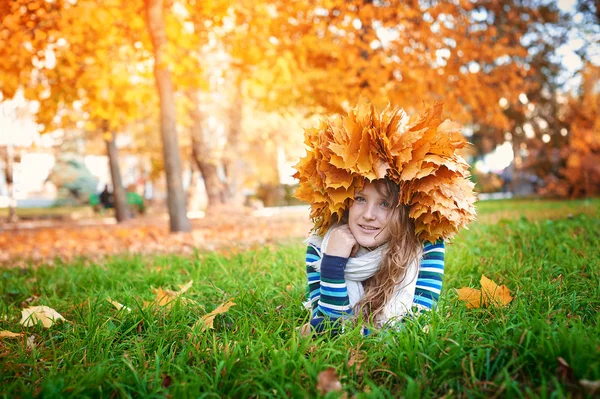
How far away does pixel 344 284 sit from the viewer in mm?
2084

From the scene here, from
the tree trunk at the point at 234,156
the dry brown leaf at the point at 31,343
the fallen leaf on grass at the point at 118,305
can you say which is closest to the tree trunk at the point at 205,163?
the tree trunk at the point at 234,156

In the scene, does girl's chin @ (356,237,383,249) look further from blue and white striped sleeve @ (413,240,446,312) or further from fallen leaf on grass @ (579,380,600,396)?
fallen leaf on grass @ (579,380,600,396)

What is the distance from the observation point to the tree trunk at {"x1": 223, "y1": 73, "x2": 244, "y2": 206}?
1512 cm

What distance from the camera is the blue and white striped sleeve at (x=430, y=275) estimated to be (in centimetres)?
210

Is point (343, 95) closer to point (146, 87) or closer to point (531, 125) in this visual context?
point (146, 87)

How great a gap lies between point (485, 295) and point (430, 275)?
46 cm

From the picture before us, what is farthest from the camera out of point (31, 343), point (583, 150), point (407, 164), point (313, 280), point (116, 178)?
point (583, 150)

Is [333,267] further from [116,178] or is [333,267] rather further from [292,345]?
[116,178]

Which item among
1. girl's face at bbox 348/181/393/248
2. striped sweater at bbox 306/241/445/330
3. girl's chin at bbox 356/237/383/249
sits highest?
girl's face at bbox 348/181/393/248

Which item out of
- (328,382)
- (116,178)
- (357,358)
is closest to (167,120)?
(116,178)

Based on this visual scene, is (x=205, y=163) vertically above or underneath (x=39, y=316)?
above

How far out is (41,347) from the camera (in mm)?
2176

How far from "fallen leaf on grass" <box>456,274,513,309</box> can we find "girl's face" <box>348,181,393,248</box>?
646 mm

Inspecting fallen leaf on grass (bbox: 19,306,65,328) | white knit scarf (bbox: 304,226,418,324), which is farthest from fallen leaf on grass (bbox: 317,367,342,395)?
fallen leaf on grass (bbox: 19,306,65,328)
